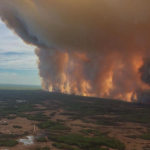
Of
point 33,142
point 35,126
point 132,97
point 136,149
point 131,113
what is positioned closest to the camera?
point 136,149

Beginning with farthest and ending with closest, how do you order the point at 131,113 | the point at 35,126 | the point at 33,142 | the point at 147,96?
the point at 147,96 → the point at 131,113 → the point at 35,126 → the point at 33,142

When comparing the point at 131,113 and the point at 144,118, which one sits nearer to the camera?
the point at 144,118

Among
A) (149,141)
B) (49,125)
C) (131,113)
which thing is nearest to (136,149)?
(149,141)

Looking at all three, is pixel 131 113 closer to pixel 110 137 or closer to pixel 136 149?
pixel 110 137

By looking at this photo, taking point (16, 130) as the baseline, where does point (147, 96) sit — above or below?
above

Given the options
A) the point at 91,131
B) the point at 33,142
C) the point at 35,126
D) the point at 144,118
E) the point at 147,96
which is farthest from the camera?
the point at 147,96

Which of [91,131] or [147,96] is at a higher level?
[147,96]

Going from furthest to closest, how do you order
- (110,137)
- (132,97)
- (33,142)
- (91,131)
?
1. (132,97)
2. (91,131)
3. (110,137)
4. (33,142)

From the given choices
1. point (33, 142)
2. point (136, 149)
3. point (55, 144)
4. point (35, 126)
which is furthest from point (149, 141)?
point (35, 126)

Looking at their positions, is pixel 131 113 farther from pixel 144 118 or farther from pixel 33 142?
pixel 33 142
